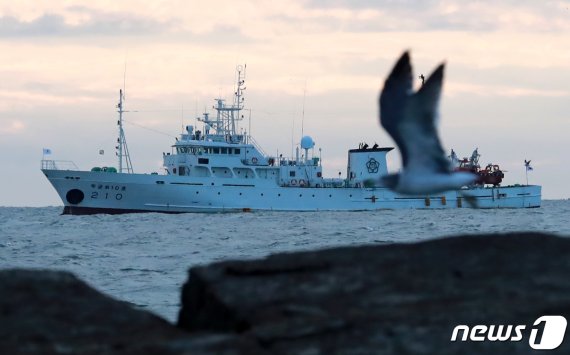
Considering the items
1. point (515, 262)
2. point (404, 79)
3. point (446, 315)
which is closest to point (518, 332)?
point (446, 315)

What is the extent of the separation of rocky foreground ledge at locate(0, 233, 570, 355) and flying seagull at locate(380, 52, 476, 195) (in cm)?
102

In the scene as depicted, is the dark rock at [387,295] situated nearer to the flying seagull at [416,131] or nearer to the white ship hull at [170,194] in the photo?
the flying seagull at [416,131]

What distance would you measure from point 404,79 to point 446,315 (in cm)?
251

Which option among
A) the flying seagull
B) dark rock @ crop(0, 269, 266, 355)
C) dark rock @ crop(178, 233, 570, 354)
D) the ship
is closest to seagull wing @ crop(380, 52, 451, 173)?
the flying seagull

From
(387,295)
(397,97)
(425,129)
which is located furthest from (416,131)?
(387,295)

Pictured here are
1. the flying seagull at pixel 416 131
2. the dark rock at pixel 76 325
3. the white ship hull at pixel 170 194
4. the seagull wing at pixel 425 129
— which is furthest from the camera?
the white ship hull at pixel 170 194

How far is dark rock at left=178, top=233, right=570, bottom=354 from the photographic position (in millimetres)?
6008

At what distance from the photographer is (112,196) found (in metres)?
81.3

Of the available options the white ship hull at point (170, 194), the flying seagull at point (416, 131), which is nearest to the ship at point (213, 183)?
the white ship hull at point (170, 194)

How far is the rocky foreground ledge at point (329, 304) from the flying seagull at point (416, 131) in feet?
3.36

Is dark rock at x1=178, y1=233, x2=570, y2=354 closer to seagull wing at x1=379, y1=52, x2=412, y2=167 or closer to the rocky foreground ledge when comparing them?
the rocky foreground ledge

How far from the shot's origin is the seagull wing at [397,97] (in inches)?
319

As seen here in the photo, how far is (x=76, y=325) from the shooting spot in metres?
6.53

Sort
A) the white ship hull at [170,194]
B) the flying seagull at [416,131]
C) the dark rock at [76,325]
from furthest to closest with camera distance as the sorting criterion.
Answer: the white ship hull at [170,194], the flying seagull at [416,131], the dark rock at [76,325]
